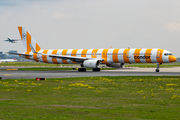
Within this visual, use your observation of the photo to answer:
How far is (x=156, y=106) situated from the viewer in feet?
48.4

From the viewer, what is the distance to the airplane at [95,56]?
51656 millimetres

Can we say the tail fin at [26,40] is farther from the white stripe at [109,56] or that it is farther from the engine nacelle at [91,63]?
the white stripe at [109,56]

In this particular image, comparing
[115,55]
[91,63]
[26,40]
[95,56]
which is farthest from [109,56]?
[26,40]

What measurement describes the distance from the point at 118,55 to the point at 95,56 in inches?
226

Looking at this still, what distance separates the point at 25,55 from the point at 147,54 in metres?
31.1

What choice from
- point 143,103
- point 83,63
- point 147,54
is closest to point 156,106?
point 143,103

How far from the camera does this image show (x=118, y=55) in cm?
5562

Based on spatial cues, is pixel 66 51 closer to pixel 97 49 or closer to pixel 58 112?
pixel 97 49

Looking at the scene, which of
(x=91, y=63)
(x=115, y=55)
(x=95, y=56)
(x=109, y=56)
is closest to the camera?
(x=91, y=63)

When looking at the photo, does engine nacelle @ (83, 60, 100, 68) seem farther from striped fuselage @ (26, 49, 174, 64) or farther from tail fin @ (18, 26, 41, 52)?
tail fin @ (18, 26, 41, 52)

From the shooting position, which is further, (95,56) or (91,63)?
(95,56)

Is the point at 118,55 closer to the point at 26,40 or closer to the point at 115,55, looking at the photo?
the point at 115,55

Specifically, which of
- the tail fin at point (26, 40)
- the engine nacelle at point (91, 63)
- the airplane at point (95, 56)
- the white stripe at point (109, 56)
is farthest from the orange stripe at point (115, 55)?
the tail fin at point (26, 40)

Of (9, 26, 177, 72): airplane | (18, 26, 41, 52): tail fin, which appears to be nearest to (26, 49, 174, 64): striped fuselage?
(9, 26, 177, 72): airplane
